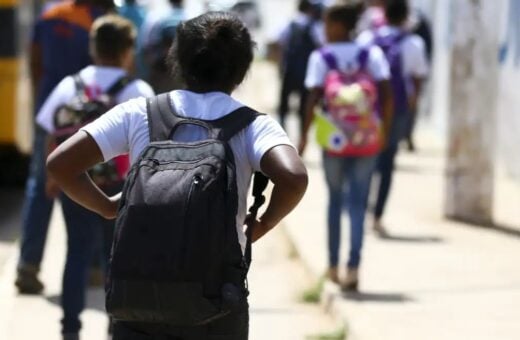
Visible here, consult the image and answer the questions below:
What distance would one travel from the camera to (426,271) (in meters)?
9.14

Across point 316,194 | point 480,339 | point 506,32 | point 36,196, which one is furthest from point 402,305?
point 506,32

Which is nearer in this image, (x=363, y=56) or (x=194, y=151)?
(x=194, y=151)

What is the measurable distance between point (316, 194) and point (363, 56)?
16.7 ft

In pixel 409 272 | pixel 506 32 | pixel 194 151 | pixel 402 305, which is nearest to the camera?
pixel 194 151

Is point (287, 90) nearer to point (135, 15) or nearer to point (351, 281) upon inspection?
point (135, 15)

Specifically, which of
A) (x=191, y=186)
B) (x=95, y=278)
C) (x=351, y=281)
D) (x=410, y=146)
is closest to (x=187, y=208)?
(x=191, y=186)

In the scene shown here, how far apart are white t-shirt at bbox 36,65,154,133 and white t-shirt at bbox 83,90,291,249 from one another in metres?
2.23

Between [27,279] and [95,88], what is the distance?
218 centimetres

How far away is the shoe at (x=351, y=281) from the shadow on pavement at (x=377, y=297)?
0.04m

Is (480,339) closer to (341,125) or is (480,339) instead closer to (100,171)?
(341,125)

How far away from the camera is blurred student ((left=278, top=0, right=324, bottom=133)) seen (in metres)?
14.0

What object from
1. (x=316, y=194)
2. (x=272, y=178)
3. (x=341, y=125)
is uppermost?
(x=272, y=178)

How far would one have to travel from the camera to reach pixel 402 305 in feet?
26.1

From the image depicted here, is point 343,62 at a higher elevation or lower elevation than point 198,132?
lower
